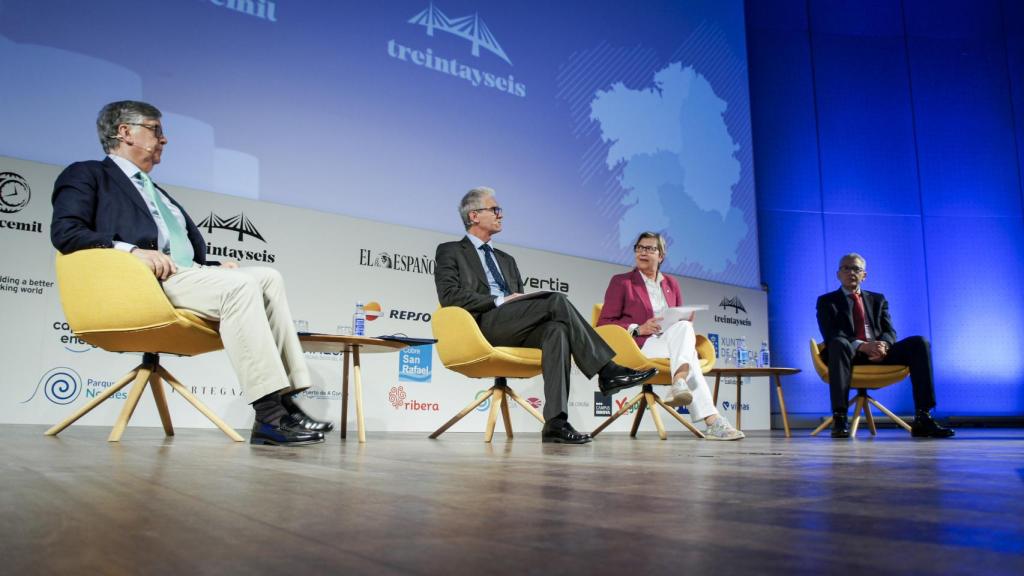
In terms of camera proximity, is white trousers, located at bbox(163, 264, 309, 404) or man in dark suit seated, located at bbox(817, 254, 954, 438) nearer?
white trousers, located at bbox(163, 264, 309, 404)

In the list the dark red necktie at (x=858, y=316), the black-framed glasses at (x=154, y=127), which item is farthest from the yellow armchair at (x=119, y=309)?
the dark red necktie at (x=858, y=316)

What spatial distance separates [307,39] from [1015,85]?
6.94 metres

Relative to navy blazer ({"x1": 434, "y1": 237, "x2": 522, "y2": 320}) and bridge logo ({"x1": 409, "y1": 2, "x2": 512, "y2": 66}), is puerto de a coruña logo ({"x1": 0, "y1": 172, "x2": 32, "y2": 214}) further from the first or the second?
bridge logo ({"x1": 409, "y1": 2, "x2": 512, "y2": 66})

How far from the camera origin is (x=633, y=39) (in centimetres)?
579

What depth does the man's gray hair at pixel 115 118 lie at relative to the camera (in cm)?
260

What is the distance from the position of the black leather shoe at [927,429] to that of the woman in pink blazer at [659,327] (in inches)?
48.6

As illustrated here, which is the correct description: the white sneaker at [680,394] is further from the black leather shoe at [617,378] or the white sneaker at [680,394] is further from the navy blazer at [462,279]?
the navy blazer at [462,279]

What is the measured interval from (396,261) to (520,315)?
4.36ft

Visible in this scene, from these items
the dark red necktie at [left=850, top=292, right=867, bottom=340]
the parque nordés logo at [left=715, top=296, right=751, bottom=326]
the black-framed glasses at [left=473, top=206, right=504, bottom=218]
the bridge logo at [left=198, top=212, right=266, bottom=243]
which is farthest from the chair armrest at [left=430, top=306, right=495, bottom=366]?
the parque nordés logo at [left=715, top=296, right=751, bottom=326]

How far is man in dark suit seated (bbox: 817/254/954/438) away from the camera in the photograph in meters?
4.20

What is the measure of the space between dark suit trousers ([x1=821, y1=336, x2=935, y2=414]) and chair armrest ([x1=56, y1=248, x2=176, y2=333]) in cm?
363

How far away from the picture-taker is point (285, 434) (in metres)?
2.17

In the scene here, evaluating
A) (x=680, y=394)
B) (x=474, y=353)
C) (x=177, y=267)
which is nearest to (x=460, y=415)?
(x=474, y=353)

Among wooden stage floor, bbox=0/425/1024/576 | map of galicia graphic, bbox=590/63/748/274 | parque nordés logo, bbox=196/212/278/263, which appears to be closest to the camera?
wooden stage floor, bbox=0/425/1024/576
